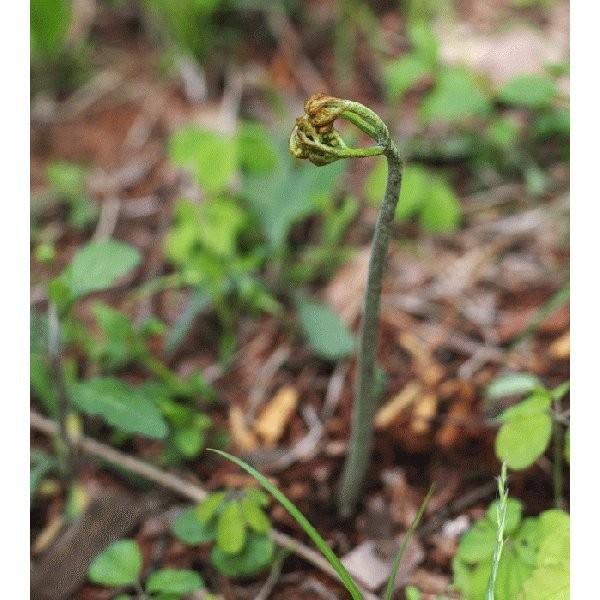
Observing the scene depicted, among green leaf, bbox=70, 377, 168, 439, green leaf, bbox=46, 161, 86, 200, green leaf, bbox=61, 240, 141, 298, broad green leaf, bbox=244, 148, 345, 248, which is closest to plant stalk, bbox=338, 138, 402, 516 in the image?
green leaf, bbox=70, 377, 168, 439

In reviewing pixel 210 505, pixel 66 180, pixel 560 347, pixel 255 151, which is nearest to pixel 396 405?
pixel 560 347

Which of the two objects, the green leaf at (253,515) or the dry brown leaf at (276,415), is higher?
the green leaf at (253,515)

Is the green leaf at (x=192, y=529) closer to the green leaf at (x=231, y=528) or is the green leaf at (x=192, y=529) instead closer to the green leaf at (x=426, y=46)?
the green leaf at (x=231, y=528)

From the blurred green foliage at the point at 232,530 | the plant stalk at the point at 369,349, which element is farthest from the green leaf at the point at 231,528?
the plant stalk at the point at 369,349

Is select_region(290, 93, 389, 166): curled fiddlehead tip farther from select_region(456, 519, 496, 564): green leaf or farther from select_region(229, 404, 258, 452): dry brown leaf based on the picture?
select_region(229, 404, 258, 452): dry brown leaf
